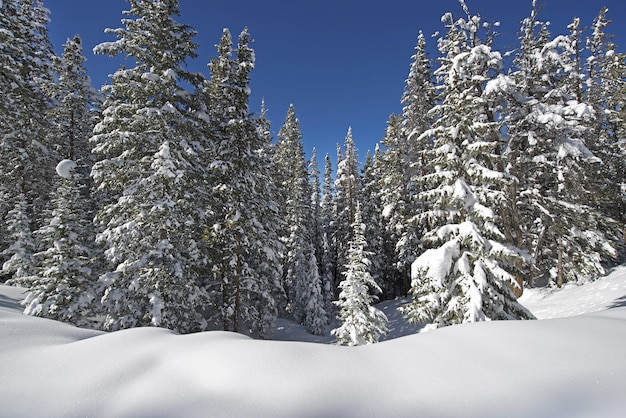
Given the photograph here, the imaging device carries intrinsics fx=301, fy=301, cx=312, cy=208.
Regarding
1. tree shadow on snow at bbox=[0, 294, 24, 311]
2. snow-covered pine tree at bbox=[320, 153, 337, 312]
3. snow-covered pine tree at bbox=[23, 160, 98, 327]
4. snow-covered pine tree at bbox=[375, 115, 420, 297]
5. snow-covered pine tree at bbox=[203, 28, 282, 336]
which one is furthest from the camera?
snow-covered pine tree at bbox=[320, 153, 337, 312]

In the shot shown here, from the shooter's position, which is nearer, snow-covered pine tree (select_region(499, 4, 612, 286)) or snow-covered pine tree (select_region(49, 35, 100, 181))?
snow-covered pine tree (select_region(499, 4, 612, 286))

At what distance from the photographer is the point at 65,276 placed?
1159cm

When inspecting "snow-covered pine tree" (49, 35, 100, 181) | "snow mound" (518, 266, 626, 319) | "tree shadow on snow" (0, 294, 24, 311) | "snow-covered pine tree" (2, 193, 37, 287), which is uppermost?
"snow-covered pine tree" (49, 35, 100, 181)

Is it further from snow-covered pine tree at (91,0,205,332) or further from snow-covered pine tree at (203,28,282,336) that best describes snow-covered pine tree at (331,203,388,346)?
snow-covered pine tree at (91,0,205,332)

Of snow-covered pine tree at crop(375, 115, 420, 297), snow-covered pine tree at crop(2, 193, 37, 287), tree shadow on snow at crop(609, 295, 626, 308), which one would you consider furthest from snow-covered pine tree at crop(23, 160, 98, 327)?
snow-covered pine tree at crop(375, 115, 420, 297)

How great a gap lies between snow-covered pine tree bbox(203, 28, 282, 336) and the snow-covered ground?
9.87m

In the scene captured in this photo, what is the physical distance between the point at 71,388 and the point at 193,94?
12.4m

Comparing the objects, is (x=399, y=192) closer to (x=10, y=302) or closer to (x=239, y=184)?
(x=239, y=184)

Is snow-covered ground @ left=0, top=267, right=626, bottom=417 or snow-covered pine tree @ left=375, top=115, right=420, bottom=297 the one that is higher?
snow-covered pine tree @ left=375, top=115, right=420, bottom=297

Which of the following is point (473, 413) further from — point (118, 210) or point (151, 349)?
point (118, 210)

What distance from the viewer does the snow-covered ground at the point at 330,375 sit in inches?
104

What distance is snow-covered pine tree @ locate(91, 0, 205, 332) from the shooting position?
10.8 m

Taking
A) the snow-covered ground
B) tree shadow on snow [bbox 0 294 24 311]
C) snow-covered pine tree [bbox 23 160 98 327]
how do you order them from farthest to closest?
1. snow-covered pine tree [bbox 23 160 98 327]
2. tree shadow on snow [bbox 0 294 24 311]
3. the snow-covered ground

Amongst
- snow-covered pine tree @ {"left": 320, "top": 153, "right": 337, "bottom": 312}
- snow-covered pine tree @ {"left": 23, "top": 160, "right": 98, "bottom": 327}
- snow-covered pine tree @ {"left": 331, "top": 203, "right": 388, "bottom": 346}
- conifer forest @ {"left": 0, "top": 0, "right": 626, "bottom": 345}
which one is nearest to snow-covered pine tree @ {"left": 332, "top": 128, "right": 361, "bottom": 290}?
snow-covered pine tree @ {"left": 320, "top": 153, "right": 337, "bottom": 312}
